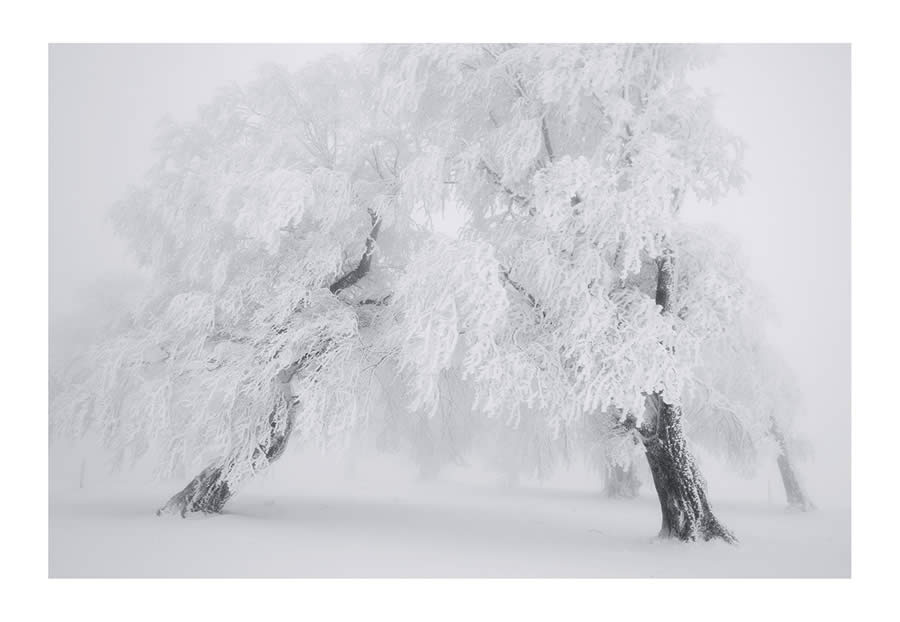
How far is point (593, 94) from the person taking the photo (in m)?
5.91

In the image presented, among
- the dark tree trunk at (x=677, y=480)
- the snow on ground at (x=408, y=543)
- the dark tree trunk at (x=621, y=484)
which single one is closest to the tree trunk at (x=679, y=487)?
the dark tree trunk at (x=677, y=480)

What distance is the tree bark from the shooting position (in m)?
6.56

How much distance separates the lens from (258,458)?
21.6ft

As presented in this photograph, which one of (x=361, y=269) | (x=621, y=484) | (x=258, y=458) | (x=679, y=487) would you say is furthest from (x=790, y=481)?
(x=258, y=458)

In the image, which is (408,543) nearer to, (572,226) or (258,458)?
(258,458)

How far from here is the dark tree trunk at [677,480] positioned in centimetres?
607

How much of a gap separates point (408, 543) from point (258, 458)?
2.07 metres

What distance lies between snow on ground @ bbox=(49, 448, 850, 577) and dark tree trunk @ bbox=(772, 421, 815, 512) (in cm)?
60

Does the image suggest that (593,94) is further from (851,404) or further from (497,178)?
(851,404)

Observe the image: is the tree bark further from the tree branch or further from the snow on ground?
the snow on ground
